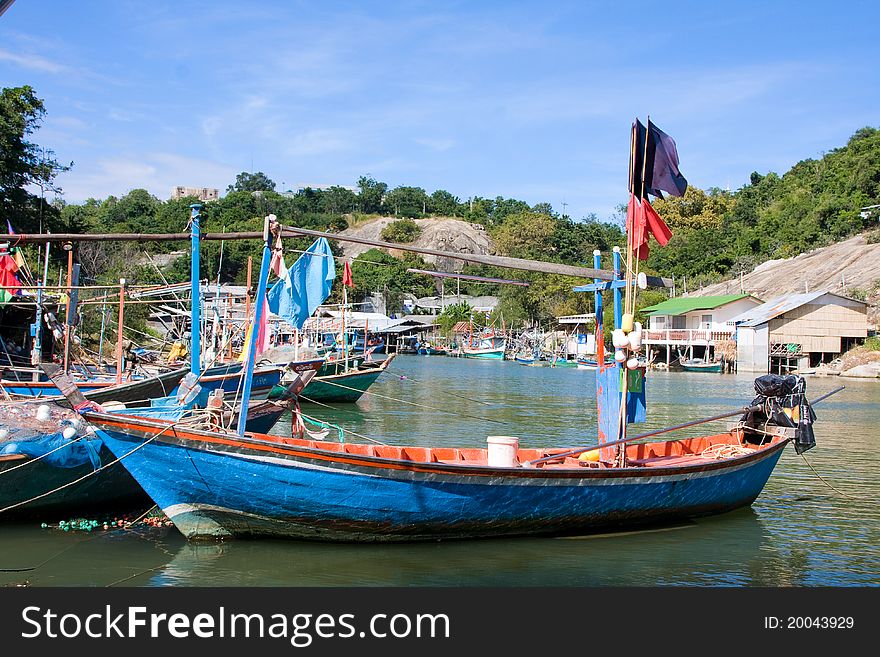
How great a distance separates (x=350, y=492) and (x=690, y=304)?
52.3 metres

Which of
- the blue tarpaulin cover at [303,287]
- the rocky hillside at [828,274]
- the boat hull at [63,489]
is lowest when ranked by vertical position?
the boat hull at [63,489]

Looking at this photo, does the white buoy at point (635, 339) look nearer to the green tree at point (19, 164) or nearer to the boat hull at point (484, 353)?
the green tree at point (19, 164)

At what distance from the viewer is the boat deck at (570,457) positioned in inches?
448

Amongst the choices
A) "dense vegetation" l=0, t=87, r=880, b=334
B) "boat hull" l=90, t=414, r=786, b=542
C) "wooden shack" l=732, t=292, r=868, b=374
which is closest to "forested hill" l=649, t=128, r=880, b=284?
"dense vegetation" l=0, t=87, r=880, b=334

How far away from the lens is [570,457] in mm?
12539

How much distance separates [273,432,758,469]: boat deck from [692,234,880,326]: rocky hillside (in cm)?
4311

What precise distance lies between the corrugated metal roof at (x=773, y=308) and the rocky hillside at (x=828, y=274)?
2.86 m

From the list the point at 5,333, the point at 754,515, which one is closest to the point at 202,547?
the point at 754,515

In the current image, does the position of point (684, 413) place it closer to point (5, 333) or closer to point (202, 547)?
point (202, 547)

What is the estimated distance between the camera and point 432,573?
9453mm

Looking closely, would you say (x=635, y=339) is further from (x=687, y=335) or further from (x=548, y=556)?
(x=687, y=335)

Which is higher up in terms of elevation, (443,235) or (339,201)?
(339,201)

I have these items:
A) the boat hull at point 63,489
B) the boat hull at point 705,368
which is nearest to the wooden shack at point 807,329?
the boat hull at point 705,368

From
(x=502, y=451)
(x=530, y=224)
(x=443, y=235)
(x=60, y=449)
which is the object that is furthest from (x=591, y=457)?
(x=443, y=235)
